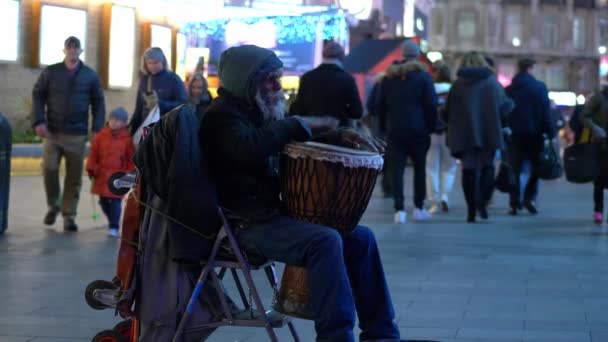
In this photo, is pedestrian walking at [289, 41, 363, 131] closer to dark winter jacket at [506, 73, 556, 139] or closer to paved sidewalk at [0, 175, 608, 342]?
paved sidewalk at [0, 175, 608, 342]

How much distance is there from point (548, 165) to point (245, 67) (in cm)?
1023

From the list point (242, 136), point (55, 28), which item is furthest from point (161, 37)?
point (242, 136)

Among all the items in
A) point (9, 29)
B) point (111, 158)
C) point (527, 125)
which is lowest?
point (111, 158)

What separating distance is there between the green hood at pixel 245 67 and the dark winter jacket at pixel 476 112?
8.69m

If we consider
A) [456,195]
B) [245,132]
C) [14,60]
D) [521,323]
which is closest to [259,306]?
[245,132]

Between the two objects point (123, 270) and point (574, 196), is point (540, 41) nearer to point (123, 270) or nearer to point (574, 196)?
point (574, 196)

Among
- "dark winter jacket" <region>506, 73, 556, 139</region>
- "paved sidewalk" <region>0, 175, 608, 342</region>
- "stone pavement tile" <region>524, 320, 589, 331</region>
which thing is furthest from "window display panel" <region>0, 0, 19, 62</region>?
"stone pavement tile" <region>524, 320, 589, 331</region>

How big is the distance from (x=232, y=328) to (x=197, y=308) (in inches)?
65.9

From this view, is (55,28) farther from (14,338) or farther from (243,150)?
(243,150)

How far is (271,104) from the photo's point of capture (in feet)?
19.3

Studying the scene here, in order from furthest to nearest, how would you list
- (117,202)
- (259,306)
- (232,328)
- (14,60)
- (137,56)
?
(137,56), (14,60), (117,202), (232,328), (259,306)

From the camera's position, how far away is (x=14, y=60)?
23.7 meters

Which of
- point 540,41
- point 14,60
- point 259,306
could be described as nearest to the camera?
point 259,306

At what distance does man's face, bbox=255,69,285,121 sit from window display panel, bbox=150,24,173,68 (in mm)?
21843
